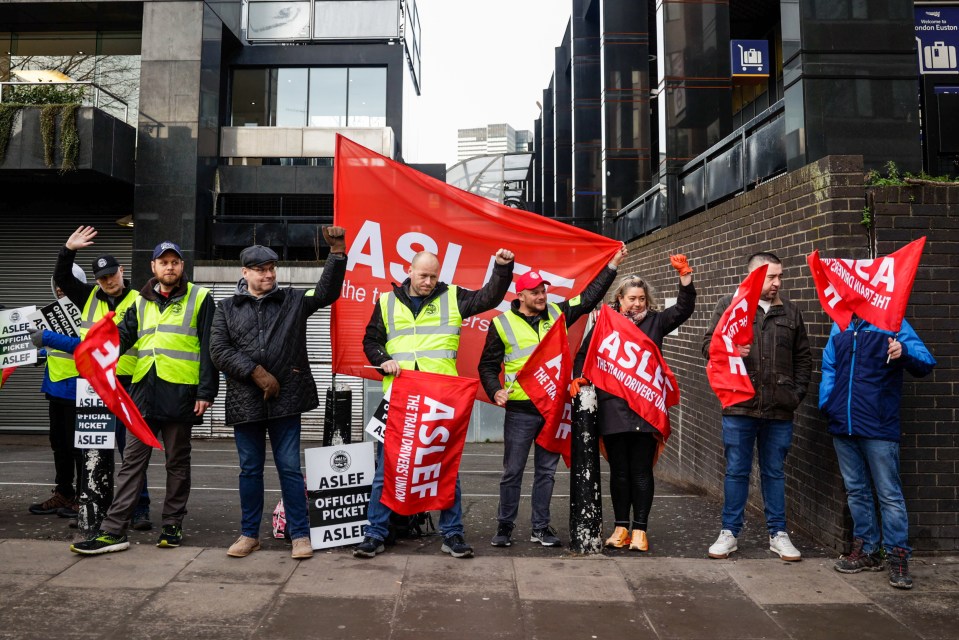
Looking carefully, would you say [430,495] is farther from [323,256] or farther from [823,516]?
[323,256]

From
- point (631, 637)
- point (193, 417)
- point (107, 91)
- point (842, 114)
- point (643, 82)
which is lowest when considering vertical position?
point (631, 637)

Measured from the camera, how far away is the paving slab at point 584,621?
3920 millimetres

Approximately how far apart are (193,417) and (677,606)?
149 inches

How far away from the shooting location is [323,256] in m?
16.9

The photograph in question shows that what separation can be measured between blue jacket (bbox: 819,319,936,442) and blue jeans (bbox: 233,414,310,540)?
3.89 meters

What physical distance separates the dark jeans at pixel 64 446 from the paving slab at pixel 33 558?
1182mm

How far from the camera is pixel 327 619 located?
4.09m

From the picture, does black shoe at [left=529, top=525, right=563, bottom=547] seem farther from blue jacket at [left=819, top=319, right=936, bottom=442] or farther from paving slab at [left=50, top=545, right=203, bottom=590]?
paving slab at [left=50, top=545, right=203, bottom=590]

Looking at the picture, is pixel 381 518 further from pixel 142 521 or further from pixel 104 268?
pixel 104 268

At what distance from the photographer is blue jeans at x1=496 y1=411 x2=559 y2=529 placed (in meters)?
5.54

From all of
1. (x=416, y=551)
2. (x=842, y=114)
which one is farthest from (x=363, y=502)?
(x=842, y=114)

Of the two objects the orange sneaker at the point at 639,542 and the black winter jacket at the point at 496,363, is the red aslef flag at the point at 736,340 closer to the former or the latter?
the orange sneaker at the point at 639,542

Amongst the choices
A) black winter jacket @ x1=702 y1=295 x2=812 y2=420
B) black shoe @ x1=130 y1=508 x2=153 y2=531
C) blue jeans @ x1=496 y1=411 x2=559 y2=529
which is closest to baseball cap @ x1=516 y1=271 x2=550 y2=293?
blue jeans @ x1=496 y1=411 x2=559 y2=529

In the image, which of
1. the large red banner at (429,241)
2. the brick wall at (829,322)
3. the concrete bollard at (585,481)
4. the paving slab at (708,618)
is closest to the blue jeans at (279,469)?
the large red banner at (429,241)
